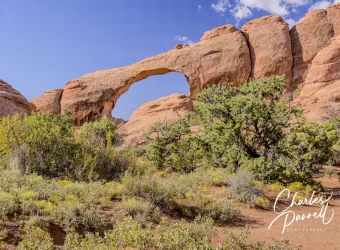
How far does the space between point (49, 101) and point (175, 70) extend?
15.0 metres

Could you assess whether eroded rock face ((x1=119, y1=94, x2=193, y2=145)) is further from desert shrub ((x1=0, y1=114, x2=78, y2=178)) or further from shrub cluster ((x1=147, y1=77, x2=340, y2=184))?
desert shrub ((x1=0, y1=114, x2=78, y2=178))

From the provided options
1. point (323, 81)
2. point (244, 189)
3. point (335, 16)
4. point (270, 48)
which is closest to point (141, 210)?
point (244, 189)

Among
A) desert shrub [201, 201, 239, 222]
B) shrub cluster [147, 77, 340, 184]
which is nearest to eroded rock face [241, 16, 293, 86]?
shrub cluster [147, 77, 340, 184]

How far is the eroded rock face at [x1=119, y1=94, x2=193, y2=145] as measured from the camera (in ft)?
→ 98.8

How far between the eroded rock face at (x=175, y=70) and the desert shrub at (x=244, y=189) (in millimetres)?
25241

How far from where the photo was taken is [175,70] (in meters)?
35.9

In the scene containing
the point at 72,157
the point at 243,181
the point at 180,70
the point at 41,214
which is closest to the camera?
the point at 41,214

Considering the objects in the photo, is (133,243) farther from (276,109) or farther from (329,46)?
(329,46)

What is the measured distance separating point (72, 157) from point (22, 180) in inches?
136

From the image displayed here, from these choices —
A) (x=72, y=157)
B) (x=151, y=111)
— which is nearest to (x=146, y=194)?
(x=72, y=157)

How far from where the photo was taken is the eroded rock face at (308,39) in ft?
115

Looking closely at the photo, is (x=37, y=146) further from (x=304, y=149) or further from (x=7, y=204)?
(x=304, y=149)

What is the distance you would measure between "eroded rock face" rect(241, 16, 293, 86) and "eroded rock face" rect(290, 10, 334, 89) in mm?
928

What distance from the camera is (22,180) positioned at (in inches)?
336
